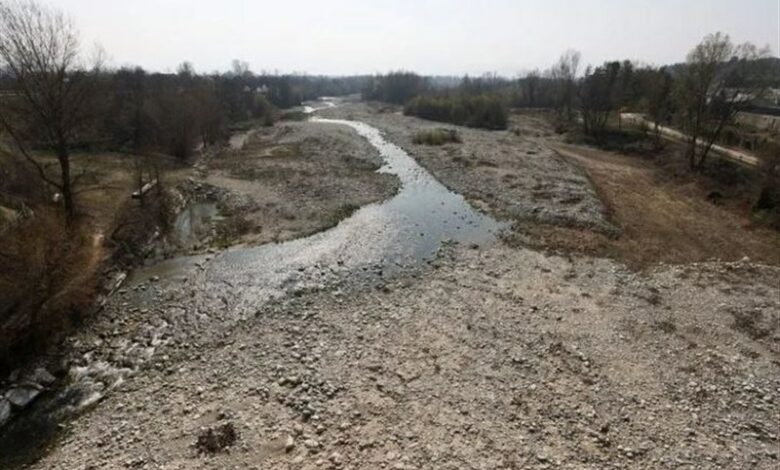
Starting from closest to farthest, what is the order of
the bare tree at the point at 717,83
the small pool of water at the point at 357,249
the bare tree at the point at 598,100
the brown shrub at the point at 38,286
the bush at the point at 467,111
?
the brown shrub at the point at 38,286 → the small pool of water at the point at 357,249 → the bare tree at the point at 717,83 → the bare tree at the point at 598,100 → the bush at the point at 467,111

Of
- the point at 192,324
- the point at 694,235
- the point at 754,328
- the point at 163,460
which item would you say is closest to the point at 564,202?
the point at 694,235

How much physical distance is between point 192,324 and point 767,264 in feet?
86.3

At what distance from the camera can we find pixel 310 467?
10.5 m

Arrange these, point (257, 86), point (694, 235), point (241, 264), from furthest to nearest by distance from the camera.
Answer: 1. point (257, 86)
2. point (694, 235)
3. point (241, 264)

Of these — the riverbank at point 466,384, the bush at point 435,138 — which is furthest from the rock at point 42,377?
the bush at point 435,138

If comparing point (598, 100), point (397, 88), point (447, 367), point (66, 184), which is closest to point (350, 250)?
point (447, 367)

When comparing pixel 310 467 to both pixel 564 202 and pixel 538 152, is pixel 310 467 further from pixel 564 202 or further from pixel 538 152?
pixel 538 152

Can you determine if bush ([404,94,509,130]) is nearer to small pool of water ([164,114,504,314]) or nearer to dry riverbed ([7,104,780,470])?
small pool of water ([164,114,504,314])

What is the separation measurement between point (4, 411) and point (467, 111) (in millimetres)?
70319

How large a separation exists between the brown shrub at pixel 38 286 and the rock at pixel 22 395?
1215 millimetres

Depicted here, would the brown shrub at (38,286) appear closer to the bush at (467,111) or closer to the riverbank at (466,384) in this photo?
the riverbank at (466,384)

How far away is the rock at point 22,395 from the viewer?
12.2 meters

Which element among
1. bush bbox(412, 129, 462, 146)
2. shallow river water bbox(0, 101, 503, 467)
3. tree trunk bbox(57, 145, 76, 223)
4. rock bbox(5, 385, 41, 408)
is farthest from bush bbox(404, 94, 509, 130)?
rock bbox(5, 385, 41, 408)

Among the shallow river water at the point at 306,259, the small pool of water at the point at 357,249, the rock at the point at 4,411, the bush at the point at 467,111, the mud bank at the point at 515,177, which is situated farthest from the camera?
the bush at the point at 467,111
